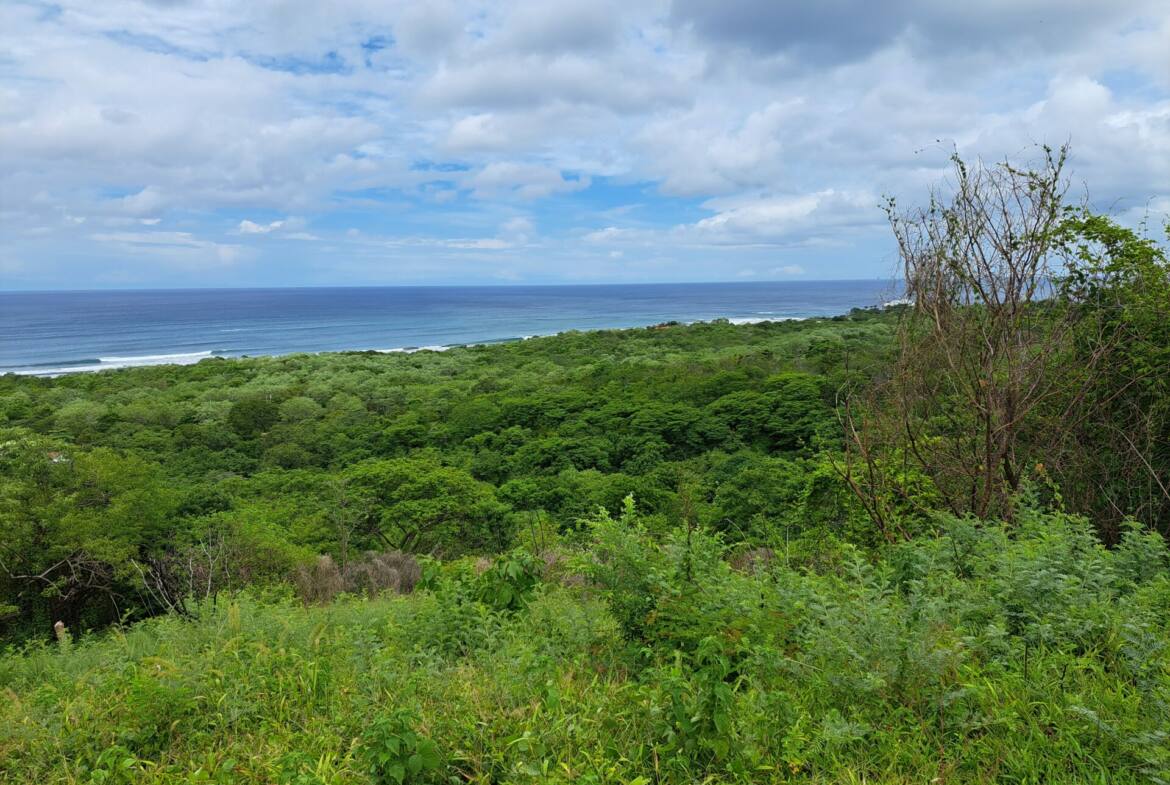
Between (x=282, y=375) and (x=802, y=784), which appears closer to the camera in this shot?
(x=802, y=784)

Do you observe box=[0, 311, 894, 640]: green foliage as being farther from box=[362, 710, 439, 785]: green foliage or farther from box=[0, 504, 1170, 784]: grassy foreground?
→ box=[362, 710, 439, 785]: green foliage

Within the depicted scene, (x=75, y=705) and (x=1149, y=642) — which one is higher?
(x=1149, y=642)

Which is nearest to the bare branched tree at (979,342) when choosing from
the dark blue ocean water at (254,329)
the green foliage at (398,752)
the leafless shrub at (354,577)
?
the green foliage at (398,752)

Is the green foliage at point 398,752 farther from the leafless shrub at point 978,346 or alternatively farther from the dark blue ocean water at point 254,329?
the dark blue ocean water at point 254,329

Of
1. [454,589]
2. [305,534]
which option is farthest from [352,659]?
[305,534]

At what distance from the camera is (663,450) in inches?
1097

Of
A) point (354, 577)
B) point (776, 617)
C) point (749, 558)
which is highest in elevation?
point (776, 617)

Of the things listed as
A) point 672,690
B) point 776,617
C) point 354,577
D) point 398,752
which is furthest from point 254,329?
point 672,690

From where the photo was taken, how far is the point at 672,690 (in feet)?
8.89

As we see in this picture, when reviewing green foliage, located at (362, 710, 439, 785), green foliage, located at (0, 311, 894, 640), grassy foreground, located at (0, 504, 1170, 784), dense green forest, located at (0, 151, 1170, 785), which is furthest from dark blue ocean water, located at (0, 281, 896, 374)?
green foliage, located at (362, 710, 439, 785)

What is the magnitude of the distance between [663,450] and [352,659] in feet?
80.4

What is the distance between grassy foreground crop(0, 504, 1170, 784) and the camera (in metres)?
2.72

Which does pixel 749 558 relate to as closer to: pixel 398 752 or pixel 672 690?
pixel 672 690

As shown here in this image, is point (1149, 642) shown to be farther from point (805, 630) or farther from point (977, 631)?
point (805, 630)
